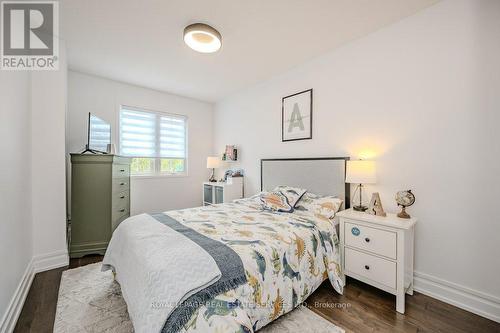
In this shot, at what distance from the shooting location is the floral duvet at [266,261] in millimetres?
1085

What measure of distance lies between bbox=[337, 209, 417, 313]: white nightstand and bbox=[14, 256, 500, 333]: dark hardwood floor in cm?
13

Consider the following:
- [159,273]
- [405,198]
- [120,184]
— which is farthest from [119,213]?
[405,198]

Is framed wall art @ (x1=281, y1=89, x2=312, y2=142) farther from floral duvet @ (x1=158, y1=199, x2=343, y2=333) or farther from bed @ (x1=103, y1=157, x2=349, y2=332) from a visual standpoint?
floral duvet @ (x1=158, y1=199, x2=343, y2=333)

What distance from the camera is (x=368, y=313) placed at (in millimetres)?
1644

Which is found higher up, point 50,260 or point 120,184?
point 120,184

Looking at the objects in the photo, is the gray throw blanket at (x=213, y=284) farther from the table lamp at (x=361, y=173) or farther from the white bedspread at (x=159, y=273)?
the table lamp at (x=361, y=173)

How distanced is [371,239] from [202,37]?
8.33 ft

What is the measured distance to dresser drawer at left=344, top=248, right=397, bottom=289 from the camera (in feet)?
5.61

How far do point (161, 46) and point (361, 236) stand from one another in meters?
3.00

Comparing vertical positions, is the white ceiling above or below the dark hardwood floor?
above

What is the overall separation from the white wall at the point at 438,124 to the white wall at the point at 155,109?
116 inches

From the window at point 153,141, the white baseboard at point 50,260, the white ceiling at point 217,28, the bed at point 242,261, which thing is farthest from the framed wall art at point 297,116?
the white baseboard at point 50,260

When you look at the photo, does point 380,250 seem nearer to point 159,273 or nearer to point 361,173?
point 361,173

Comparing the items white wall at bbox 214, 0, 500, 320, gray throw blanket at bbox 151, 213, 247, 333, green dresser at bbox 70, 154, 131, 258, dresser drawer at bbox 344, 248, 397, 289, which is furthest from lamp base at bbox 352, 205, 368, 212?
green dresser at bbox 70, 154, 131, 258
